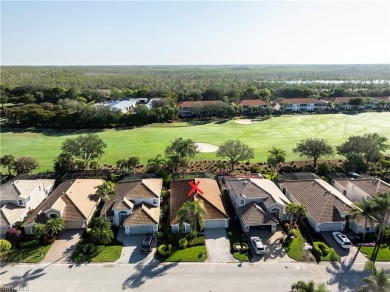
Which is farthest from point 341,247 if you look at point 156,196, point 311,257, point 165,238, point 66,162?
point 66,162

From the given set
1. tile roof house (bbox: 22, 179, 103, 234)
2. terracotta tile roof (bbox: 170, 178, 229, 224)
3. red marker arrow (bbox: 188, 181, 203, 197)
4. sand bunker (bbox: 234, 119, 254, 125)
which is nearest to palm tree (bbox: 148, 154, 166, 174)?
terracotta tile roof (bbox: 170, 178, 229, 224)

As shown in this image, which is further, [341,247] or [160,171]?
[160,171]

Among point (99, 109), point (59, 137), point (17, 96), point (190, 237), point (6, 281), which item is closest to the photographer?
point (6, 281)

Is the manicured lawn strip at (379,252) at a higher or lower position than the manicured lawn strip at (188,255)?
lower

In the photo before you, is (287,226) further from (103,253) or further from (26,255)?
(26,255)

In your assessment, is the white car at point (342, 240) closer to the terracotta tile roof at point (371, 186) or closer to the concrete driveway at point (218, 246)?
the terracotta tile roof at point (371, 186)

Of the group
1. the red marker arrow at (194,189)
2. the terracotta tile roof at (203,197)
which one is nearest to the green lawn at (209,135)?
the terracotta tile roof at (203,197)

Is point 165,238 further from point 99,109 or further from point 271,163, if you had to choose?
point 99,109
